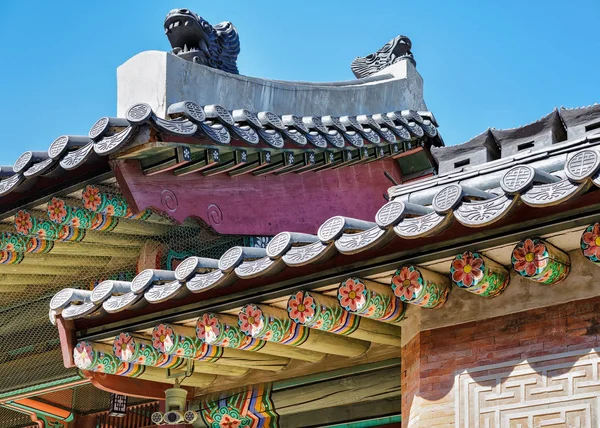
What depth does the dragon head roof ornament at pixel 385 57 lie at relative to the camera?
12.3 meters

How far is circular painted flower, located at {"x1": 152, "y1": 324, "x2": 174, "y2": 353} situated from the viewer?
7.04 metres

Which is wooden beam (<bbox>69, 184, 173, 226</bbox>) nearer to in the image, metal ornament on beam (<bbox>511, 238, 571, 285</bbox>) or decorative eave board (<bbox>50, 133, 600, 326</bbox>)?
decorative eave board (<bbox>50, 133, 600, 326</bbox>)

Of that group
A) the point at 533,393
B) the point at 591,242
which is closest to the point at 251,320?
the point at 533,393

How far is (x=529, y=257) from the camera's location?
5750 millimetres

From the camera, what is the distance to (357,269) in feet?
20.6

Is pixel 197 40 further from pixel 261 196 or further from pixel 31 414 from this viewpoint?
pixel 31 414

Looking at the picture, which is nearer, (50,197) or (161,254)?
(50,197)

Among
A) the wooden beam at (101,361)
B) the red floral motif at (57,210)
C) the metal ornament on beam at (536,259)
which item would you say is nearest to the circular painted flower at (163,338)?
the wooden beam at (101,361)

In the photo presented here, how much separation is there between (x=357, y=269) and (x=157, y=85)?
134 inches

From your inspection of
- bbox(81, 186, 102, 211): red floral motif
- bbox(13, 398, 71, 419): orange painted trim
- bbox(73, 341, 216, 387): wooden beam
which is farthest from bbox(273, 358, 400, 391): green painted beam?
bbox(13, 398, 71, 419): orange painted trim

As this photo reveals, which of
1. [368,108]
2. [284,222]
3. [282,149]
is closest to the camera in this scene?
[282,149]

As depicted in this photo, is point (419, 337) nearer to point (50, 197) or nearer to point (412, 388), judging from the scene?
point (412, 388)

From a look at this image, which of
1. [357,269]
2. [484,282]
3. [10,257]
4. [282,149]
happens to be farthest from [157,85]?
[484,282]

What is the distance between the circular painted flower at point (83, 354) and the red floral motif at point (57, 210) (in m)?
1.51
